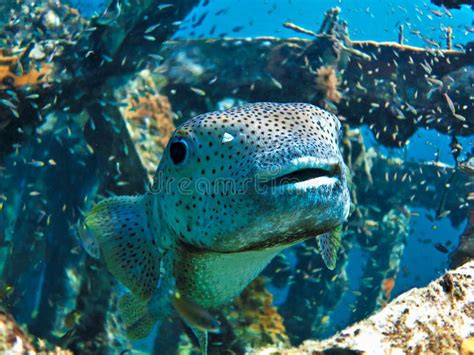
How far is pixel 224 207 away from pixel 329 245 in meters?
1.36

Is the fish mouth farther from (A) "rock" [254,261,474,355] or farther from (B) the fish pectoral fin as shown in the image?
(B) the fish pectoral fin

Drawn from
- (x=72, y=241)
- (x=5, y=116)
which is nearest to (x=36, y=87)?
(x=5, y=116)

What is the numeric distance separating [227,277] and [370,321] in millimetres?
1013

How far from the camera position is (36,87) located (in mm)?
6883

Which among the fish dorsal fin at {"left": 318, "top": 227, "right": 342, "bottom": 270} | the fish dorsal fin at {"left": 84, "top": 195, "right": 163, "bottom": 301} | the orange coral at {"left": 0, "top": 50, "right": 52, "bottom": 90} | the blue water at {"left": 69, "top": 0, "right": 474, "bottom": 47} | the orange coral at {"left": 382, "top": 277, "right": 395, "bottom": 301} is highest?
the orange coral at {"left": 0, "top": 50, "right": 52, "bottom": 90}

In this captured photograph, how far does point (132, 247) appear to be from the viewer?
3033mm

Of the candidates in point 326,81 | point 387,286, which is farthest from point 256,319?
point 387,286

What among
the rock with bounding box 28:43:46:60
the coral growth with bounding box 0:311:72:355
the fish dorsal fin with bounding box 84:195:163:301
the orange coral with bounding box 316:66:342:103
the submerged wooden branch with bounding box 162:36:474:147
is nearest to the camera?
the fish dorsal fin with bounding box 84:195:163:301

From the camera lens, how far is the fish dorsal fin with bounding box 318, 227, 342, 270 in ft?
10.0

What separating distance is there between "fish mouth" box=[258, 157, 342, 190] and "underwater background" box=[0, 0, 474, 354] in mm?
5200

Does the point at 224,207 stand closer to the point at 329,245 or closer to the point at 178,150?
the point at 178,150

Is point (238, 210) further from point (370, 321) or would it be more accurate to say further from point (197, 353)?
point (197, 353)

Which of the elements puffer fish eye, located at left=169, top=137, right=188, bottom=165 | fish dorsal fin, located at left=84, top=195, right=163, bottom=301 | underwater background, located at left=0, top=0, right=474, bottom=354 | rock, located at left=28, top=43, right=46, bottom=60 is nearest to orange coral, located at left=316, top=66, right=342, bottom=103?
underwater background, located at left=0, top=0, right=474, bottom=354

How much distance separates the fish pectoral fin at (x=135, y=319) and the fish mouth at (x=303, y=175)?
2314mm
